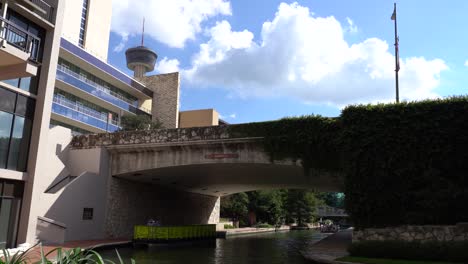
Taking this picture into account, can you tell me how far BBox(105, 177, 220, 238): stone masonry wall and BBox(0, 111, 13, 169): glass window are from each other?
37.1 feet

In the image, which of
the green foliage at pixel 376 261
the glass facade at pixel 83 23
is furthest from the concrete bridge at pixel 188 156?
the glass facade at pixel 83 23

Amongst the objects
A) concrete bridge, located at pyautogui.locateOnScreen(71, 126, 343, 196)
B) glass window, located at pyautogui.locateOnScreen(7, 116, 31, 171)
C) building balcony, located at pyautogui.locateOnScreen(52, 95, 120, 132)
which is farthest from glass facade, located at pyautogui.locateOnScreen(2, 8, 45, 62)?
building balcony, located at pyautogui.locateOnScreen(52, 95, 120, 132)

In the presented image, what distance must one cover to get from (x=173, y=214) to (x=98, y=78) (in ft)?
102

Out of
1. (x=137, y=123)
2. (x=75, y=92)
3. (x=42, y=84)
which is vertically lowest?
(x=42, y=84)

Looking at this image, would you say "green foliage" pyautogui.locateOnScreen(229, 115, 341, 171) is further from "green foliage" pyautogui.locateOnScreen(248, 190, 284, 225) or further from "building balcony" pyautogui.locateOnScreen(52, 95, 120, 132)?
"green foliage" pyautogui.locateOnScreen(248, 190, 284, 225)

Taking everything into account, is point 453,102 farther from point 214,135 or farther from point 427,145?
point 214,135

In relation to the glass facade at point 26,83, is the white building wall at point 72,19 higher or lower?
A: higher

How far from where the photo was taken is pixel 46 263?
15.4 feet

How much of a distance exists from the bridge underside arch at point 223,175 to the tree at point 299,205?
120 feet

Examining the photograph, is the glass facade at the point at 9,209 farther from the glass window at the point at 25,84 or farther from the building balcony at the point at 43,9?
the building balcony at the point at 43,9

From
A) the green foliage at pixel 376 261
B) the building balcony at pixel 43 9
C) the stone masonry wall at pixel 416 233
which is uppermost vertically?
the building balcony at pixel 43 9

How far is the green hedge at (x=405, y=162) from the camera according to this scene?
18922mm

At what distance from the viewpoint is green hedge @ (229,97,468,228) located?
18922 millimetres

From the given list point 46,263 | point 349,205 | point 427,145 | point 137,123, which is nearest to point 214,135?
point 349,205
